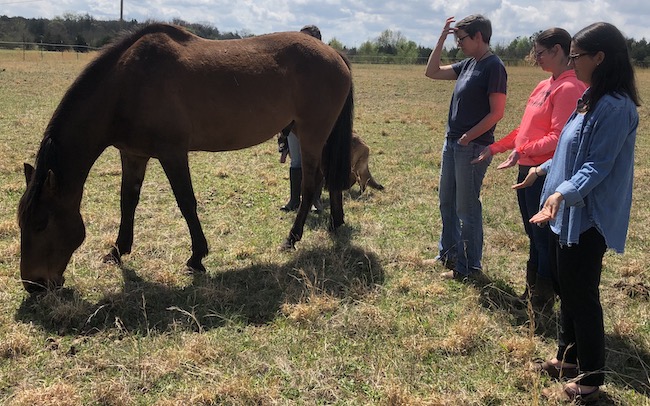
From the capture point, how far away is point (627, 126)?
224 cm

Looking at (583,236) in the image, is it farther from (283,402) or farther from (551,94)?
(283,402)

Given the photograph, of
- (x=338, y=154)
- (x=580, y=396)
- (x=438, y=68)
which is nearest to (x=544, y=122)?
(x=438, y=68)

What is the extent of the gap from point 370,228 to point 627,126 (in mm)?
3595

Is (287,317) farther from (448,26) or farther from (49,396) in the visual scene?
(448,26)

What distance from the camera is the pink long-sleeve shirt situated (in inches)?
121

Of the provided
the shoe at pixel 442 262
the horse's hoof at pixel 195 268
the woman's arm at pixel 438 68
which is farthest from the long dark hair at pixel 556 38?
the horse's hoof at pixel 195 268

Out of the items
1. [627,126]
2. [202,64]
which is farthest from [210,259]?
[627,126]

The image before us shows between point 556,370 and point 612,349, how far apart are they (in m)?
0.62

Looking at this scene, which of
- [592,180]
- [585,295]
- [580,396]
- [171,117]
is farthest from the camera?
[171,117]

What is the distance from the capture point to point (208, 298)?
12.4 feet

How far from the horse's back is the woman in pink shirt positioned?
212 cm

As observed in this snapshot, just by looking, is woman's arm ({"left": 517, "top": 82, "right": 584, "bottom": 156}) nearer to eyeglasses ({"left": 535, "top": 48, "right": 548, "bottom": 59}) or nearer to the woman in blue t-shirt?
eyeglasses ({"left": 535, "top": 48, "right": 548, "bottom": 59})

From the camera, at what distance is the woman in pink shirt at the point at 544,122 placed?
3.12 meters

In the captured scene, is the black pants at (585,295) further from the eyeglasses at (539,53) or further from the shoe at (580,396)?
the eyeglasses at (539,53)
